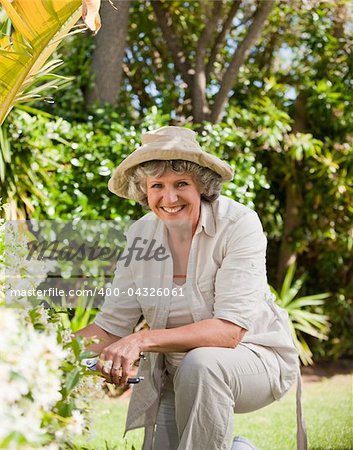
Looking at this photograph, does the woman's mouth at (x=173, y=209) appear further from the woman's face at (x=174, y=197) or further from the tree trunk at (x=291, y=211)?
the tree trunk at (x=291, y=211)

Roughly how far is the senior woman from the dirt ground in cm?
365

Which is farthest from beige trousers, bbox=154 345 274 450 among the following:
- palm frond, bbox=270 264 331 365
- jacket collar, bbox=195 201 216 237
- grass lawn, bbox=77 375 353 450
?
palm frond, bbox=270 264 331 365

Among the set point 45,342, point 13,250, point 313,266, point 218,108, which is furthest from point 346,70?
point 45,342

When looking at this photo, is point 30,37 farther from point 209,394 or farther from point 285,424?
point 285,424

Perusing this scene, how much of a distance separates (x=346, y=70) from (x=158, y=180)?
415 centimetres

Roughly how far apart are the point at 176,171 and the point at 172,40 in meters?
4.01

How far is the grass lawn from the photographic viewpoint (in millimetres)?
4152

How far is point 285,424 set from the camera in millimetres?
4809

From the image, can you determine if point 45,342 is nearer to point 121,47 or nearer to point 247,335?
point 247,335

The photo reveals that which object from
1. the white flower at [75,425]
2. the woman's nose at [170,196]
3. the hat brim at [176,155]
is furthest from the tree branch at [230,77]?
the white flower at [75,425]

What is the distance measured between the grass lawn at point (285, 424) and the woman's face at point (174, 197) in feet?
4.03

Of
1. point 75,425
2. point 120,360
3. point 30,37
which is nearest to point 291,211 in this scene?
point 30,37

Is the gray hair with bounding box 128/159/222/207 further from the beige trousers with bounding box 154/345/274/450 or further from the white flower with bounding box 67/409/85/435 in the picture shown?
the white flower with bounding box 67/409/85/435

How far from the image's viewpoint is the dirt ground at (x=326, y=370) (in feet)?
21.6
